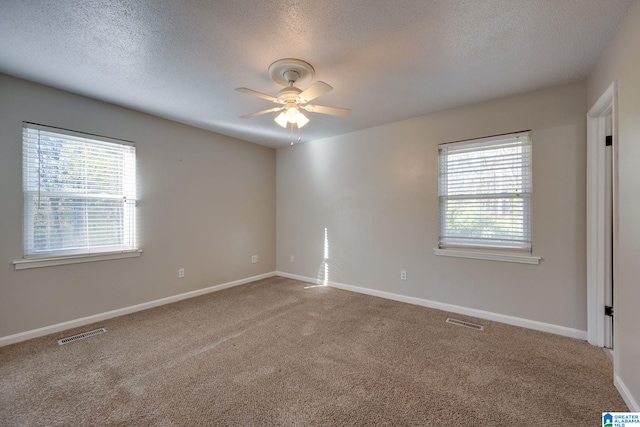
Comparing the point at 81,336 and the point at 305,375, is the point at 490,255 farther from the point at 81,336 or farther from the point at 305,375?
the point at 81,336

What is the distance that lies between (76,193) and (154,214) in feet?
2.68

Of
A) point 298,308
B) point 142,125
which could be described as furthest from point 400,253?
point 142,125

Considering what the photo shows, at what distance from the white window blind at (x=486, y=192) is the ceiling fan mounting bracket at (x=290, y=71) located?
197cm

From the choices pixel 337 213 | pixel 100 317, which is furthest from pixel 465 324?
pixel 100 317

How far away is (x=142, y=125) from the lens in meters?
3.37

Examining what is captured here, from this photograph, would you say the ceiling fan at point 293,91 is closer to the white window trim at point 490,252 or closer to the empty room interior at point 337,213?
the empty room interior at point 337,213

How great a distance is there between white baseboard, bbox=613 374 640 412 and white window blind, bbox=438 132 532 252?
4.13 ft

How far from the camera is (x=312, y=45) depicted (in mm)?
1964

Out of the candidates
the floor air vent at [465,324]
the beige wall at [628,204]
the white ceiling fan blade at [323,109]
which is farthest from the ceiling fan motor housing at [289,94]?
the floor air vent at [465,324]

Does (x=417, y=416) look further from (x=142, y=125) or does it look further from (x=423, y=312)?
(x=142, y=125)

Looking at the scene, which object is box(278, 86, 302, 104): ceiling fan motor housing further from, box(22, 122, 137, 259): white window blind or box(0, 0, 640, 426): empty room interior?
box(22, 122, 137, 259): white window blind

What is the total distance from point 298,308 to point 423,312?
156 centimetres

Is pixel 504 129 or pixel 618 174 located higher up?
pixel 504 129

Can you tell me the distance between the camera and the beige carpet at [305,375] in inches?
63.7
